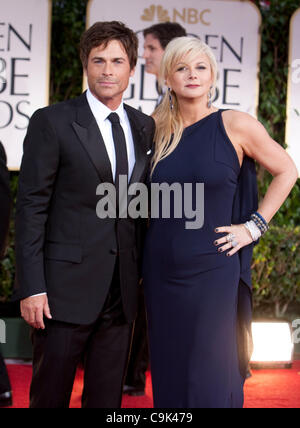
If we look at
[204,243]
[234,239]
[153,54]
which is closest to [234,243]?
[234,239]

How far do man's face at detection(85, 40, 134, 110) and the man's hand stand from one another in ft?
2.41

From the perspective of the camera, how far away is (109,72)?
2162mm

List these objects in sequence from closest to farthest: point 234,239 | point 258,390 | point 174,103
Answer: point 234,239, point 174,103, point 258,390

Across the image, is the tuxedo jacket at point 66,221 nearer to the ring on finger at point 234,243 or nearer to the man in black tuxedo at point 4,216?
the ring on finger at point 234,243

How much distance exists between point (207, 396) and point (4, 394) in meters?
1.34

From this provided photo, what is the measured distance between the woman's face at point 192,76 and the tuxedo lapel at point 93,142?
40cm

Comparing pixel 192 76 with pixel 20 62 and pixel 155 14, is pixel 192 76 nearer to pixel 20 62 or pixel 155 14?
pixel 155 14

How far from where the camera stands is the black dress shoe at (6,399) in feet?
10.4

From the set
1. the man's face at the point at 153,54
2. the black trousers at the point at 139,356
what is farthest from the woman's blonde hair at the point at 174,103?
the man's face at the point at 153,54

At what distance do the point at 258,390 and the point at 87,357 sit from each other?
1737 mm

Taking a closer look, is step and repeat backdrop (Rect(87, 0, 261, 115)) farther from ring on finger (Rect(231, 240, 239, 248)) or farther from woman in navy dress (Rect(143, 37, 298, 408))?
ring on finger (Rect(231, 240, 239, 248))

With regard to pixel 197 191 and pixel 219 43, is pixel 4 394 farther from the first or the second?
pixel 219 43

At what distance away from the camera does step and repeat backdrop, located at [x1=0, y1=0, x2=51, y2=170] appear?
173 inches

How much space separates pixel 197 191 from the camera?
227 cm
